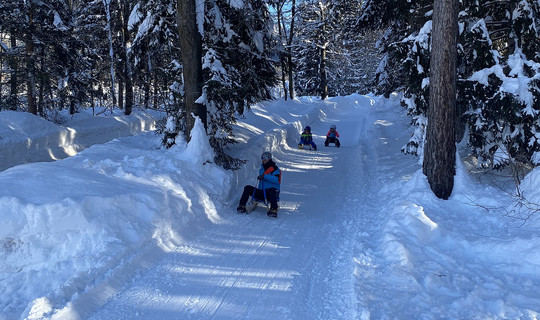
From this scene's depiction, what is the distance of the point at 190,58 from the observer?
8.48m

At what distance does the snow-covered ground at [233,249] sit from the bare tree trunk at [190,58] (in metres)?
1.26

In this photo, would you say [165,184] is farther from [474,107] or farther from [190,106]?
[474,107]

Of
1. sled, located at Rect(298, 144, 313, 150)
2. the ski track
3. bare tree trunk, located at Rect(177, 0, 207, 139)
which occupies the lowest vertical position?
the ski track

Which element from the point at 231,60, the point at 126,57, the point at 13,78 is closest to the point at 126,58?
the point at 126,57

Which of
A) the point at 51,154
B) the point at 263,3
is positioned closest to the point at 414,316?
the point at 263,3

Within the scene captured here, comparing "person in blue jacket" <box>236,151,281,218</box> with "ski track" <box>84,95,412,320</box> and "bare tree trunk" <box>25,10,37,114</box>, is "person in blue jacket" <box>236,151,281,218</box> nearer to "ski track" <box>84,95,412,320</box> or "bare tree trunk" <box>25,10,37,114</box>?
"ski track" <box>84,95,412,320</box>

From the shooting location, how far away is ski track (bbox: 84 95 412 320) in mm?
3801

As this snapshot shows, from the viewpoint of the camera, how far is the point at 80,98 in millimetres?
19734

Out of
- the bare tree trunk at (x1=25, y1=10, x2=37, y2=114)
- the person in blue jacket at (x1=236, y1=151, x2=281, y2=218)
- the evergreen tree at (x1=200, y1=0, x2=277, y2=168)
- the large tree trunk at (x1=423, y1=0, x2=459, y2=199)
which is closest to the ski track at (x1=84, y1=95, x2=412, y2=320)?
the person in blue jacket at (x1=236, y1=151, x2=281, y2=218)

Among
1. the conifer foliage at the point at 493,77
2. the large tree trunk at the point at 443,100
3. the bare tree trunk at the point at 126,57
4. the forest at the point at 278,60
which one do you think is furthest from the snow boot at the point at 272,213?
the bare tree trunk at the point at 126,57

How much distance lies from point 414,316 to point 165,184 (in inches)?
182

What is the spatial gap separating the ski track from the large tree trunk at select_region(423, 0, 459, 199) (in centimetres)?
136

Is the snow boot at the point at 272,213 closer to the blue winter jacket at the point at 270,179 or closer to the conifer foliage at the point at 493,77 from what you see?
the blue winter jacket at the point at 270,179

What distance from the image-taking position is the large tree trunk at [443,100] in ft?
22.4
